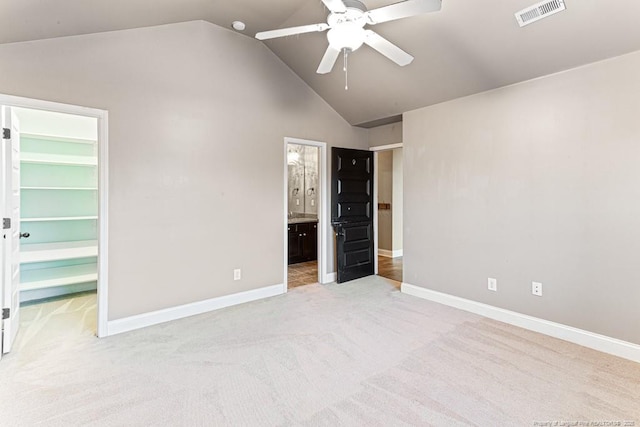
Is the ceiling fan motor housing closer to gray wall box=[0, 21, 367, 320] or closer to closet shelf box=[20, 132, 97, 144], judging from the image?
gray wall box=[0, 21, 367, 320]

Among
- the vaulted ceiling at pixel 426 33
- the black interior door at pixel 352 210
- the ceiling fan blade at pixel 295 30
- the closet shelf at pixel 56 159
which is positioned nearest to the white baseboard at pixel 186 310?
the black interior door at pixel 352 210

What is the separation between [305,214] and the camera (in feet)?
21.7

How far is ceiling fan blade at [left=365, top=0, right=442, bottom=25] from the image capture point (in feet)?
5.61

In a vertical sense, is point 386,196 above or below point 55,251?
above

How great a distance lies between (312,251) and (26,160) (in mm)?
4311

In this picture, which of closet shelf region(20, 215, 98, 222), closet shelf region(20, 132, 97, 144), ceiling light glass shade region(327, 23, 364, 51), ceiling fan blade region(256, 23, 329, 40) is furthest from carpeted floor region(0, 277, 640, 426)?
ceiling fan blade region(256, 23, 329, 40)

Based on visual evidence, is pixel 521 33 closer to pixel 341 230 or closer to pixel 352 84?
pixel 352 84

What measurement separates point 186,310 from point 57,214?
2.30m

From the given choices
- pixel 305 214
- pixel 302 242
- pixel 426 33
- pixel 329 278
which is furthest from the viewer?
pixel 305 214

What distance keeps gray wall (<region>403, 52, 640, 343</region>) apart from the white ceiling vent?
2.28ft

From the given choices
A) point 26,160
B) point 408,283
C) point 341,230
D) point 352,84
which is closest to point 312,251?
point 341,230

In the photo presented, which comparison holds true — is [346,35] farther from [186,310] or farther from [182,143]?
[186,310]

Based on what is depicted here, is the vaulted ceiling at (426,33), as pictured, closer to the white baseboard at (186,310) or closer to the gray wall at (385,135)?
the gray wall at (385,135)

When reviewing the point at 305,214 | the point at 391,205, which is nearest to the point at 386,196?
the point at 391,205
